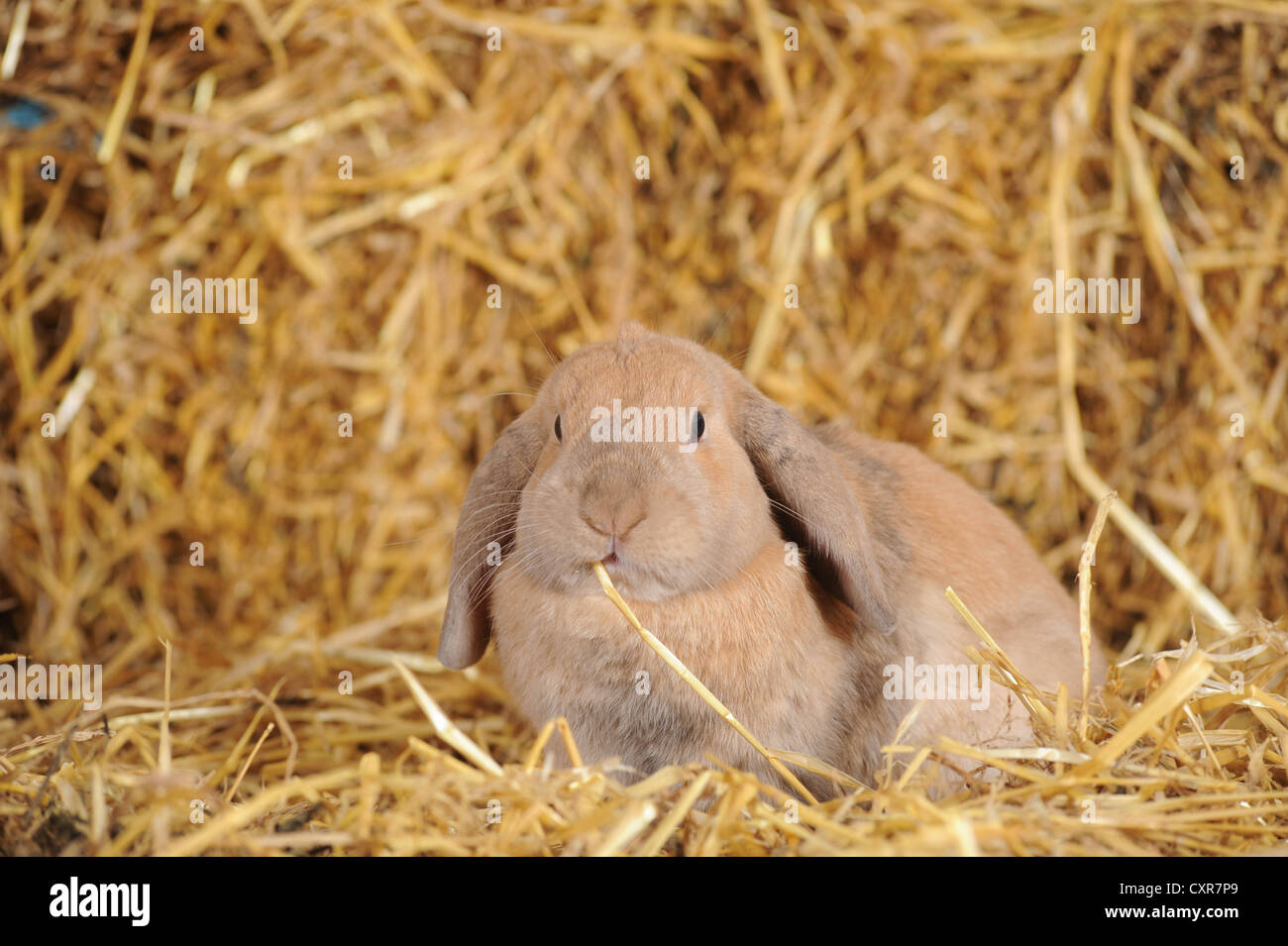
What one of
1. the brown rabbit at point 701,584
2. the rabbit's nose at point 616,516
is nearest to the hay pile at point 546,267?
the brown rabbit at point 701,584

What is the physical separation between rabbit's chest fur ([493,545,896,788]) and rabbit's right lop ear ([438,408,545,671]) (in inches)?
6.5

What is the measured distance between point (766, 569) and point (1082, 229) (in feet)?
8.05

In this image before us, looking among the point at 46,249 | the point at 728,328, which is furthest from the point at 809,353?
the point at 46,249

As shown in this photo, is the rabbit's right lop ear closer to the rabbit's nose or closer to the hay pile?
the rabbit's nose

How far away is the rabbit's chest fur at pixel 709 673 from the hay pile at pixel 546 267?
1.26m

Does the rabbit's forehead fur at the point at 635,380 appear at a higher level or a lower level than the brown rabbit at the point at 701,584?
higher

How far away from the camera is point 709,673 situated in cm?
268

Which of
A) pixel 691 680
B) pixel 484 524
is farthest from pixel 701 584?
pixel 484 524

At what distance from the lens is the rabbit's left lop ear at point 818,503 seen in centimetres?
275

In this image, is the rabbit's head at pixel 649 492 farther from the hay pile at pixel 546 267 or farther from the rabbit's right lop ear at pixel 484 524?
the hay pile at pixel 546 267

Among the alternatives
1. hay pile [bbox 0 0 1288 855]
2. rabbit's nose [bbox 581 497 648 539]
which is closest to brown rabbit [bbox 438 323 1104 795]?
rabbit's nose [bbox 581 497 648 539]

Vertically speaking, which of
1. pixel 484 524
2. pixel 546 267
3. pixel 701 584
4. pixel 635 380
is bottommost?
pixel 701 584

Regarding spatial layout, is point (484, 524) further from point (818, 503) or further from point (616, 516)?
point (818, 503)

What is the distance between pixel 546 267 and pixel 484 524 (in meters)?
1.83
